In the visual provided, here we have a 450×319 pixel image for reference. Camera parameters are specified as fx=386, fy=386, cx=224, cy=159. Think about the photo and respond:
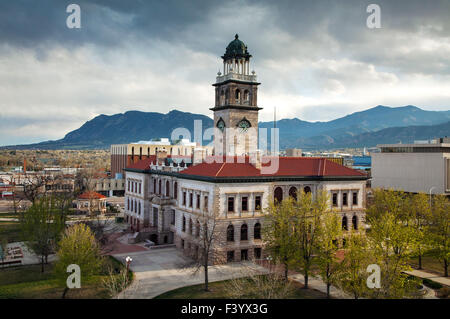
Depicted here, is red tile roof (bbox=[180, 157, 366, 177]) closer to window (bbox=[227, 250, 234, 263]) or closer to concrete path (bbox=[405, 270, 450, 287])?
window (bbox=[227, 250, 234, 263])

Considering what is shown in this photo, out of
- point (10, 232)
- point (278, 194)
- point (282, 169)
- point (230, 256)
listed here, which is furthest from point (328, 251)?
point (10, 232)

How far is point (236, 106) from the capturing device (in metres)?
61.0

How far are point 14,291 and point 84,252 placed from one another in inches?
338

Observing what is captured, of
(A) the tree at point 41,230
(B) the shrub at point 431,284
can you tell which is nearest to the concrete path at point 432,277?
(B) the shrub at point 431,284

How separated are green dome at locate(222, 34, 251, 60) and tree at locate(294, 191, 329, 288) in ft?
93.8

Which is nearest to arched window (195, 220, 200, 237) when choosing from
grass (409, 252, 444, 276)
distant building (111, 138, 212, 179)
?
grass (409, 252, 444, 276)

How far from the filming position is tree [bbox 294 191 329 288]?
3966 cm

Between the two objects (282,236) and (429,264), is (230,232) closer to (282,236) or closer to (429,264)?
(282,236)

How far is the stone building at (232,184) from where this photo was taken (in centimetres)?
4906

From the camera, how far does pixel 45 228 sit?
47.6 metres

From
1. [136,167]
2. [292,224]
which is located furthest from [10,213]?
[292,224]

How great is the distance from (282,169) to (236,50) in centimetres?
2133

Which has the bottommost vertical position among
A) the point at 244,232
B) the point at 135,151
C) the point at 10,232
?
the point at 10,232
